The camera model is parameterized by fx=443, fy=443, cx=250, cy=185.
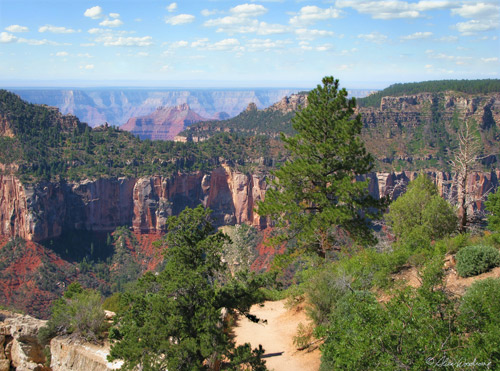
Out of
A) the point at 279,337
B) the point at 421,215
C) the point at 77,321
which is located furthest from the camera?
the point at 421,215

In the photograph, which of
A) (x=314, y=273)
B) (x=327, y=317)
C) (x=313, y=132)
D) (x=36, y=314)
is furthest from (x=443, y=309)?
(x=36, y=314)

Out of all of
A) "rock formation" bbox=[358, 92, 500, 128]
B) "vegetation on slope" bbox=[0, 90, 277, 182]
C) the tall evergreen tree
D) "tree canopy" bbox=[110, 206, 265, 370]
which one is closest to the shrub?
"tree canopy" bbox=[110, 206, 265, 370]

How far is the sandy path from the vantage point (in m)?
13.6

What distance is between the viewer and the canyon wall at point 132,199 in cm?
6962

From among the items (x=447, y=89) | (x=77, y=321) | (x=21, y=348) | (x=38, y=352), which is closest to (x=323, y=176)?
(x=77, y=321)

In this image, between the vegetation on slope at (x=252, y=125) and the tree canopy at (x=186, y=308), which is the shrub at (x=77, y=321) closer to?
the tree canopy at (x=186, y=308)

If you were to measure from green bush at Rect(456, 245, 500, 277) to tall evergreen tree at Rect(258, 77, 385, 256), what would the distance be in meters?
3.18

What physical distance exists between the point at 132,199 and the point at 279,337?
224ft

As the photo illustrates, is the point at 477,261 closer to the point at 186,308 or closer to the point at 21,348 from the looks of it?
the point at 186,308

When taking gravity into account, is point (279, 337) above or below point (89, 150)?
→ below

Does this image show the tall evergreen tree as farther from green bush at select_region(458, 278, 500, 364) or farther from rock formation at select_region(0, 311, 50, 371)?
rock formation at select_region(0, 311, 50, 371)

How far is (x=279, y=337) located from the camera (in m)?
16.2

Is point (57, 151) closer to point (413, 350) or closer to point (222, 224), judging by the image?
point (222, 224)

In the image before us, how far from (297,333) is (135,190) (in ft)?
223
